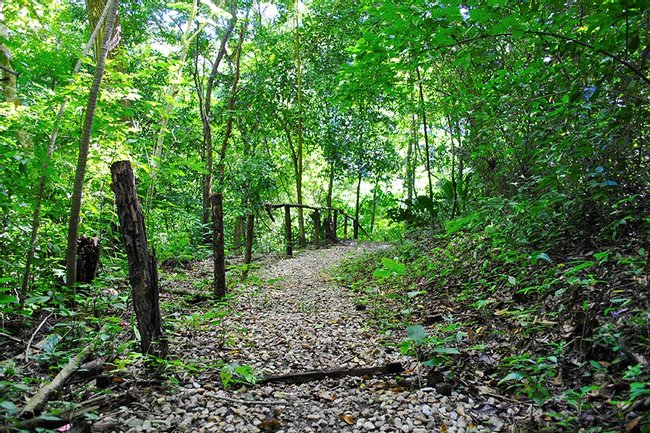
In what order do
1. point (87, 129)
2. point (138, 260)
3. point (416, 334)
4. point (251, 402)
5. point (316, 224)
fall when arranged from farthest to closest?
point (316, 224), point (87, 129), point (138, 260), point (416, 334), point (251, 402)

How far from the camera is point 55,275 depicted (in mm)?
3326

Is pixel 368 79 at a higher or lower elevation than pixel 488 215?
higher

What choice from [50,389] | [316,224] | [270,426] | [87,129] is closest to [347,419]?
[270,426]

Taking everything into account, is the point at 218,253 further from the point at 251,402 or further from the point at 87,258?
the point at 251,402

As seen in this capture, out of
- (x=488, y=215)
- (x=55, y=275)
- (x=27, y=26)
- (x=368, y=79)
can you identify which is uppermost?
(x=27, y=26)

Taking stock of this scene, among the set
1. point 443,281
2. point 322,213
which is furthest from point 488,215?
point 322,213

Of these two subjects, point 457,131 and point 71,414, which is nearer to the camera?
point 71,414

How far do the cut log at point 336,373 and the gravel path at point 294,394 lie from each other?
0.15 feet

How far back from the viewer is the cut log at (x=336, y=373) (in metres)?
2.46

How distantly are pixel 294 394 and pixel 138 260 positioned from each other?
1.31 metres

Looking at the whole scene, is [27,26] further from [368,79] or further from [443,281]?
[443,281]

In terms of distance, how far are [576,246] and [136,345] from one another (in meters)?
3.51

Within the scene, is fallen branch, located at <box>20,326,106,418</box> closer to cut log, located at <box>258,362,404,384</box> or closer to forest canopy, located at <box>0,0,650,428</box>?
forest canopy, located at <box>0,0,650,428</box>

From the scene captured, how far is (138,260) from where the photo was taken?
2.38 metres
